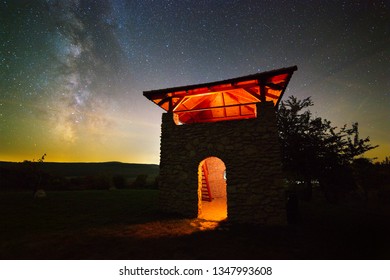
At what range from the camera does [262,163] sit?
702 centimetres

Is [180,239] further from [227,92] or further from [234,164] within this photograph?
[227,92]

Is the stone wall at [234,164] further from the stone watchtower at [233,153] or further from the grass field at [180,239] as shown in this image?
the grass field at [180,239]

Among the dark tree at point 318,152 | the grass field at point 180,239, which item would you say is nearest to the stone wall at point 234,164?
the grass field at point 180,239

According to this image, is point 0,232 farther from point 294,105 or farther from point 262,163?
point 294,105

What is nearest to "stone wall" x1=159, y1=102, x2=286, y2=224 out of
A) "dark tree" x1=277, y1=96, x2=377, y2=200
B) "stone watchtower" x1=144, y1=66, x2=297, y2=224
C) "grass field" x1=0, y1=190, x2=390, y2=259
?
"stone watchtower" x1=144, y1=66, x2=297, y2=224

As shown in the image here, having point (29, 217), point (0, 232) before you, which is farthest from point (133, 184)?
point (0, 232)

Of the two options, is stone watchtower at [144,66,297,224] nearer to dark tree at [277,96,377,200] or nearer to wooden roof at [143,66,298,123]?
wooden roof at [143,66,298,123]

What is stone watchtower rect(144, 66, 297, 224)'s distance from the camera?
22.5 feet

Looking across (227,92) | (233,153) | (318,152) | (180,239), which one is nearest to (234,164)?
(233,153)

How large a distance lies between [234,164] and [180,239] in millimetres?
3380

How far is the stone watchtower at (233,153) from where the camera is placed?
6863mm

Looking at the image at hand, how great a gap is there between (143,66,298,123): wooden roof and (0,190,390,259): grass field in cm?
464

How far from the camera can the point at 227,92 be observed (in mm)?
9211

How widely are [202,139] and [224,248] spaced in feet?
14.3
